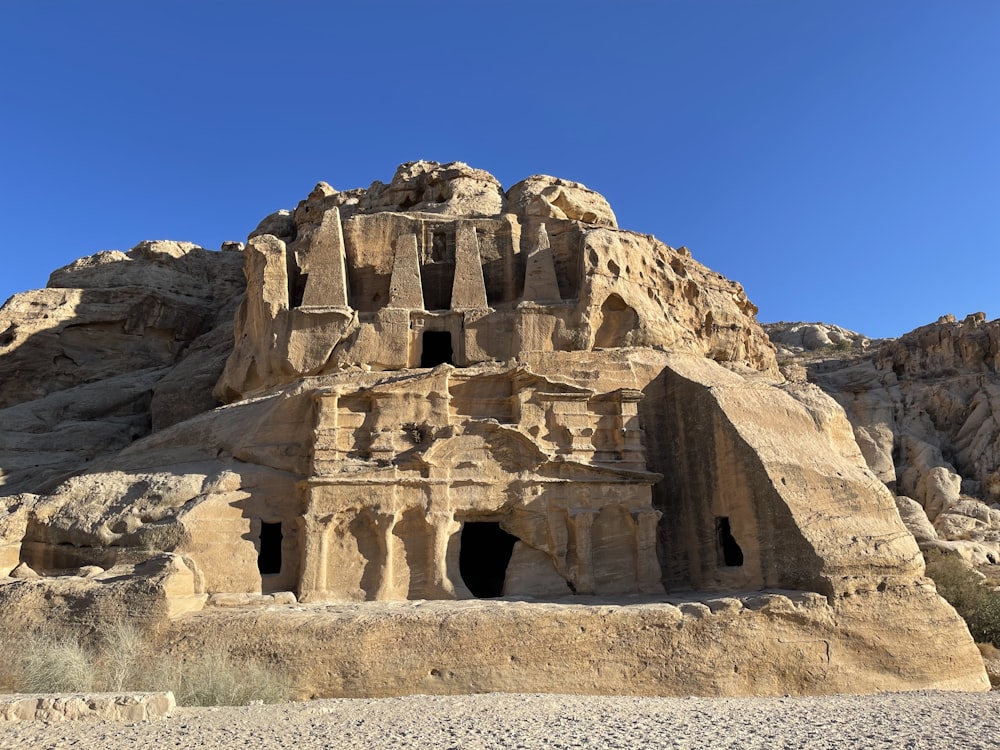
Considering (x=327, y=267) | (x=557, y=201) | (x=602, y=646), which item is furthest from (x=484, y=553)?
(x=557, y=201)

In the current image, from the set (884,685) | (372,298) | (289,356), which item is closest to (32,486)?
(289,356)

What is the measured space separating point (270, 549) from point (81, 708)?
8.85 m

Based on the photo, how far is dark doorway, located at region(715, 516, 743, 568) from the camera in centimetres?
1739

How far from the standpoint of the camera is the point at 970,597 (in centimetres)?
2011

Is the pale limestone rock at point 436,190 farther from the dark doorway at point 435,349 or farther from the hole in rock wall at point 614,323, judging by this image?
the hole in rock wall at point 614,323

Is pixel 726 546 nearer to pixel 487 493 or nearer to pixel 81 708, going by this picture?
pixel 487 493

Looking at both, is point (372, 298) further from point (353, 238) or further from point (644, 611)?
point (644, 611)

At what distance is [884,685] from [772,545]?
3.11m

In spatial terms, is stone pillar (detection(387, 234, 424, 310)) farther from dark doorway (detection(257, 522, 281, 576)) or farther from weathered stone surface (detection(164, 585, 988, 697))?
weathered stone surface (detection(164, 585, 988, 697))

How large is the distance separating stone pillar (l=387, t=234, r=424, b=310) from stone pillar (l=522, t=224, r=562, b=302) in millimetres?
3282

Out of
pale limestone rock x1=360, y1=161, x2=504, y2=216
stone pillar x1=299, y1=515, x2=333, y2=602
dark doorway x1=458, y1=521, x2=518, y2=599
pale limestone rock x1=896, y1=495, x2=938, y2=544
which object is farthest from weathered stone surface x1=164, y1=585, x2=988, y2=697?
pale limestone rock x1=360, y1=161, x2=504, y2=216

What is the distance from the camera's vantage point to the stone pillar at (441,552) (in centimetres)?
1662

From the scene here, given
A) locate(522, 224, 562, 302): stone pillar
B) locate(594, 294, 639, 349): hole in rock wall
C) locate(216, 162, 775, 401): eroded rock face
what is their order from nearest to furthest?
locate(216, 162, 775, 401): eroded rock face → locate(594, 294, 639, 349): hole in rock wall → locate(522, 224, 562, 302): stone pillar

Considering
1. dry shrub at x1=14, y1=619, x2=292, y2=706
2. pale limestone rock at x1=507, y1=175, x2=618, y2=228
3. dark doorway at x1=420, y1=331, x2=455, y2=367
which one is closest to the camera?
dry shrub at x1=14, y1=619, x2=292, y2=706
